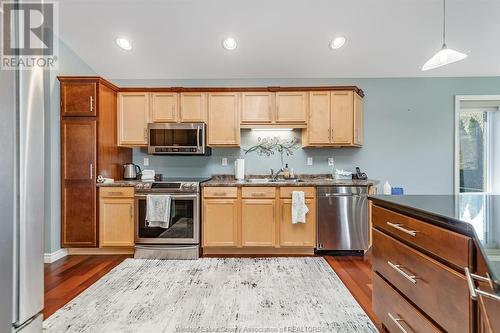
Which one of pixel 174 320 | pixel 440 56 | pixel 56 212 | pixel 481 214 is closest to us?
pixel 481 214

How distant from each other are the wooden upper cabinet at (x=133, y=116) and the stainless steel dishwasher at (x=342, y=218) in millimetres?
2622

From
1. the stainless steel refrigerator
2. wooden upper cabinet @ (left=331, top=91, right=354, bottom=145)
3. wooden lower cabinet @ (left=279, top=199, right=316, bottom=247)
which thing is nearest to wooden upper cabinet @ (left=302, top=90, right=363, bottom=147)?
wooden upper cabinet @ (left=331, top=91, right=354, bottom=145)

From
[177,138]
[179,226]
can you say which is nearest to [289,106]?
[177,138]

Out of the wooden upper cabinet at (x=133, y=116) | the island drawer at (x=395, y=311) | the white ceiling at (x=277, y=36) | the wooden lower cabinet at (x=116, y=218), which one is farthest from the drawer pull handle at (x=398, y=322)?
the wooden upper cabinet at (x=133, y=116)

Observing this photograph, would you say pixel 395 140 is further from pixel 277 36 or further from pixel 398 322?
pixel 398 322

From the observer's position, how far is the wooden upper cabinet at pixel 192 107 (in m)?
3.90

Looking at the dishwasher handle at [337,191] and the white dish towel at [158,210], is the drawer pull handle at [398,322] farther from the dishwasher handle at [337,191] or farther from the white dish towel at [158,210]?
the white dish towel at [158,210]

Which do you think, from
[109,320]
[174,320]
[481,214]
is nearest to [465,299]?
[481,214]

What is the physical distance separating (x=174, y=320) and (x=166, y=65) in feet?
11.1

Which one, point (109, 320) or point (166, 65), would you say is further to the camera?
point (166, 65)

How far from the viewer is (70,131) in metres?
3.44

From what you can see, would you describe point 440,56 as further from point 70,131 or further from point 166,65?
point 70,131

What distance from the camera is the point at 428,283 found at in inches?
52.5

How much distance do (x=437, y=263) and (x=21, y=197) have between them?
5.25 ft
